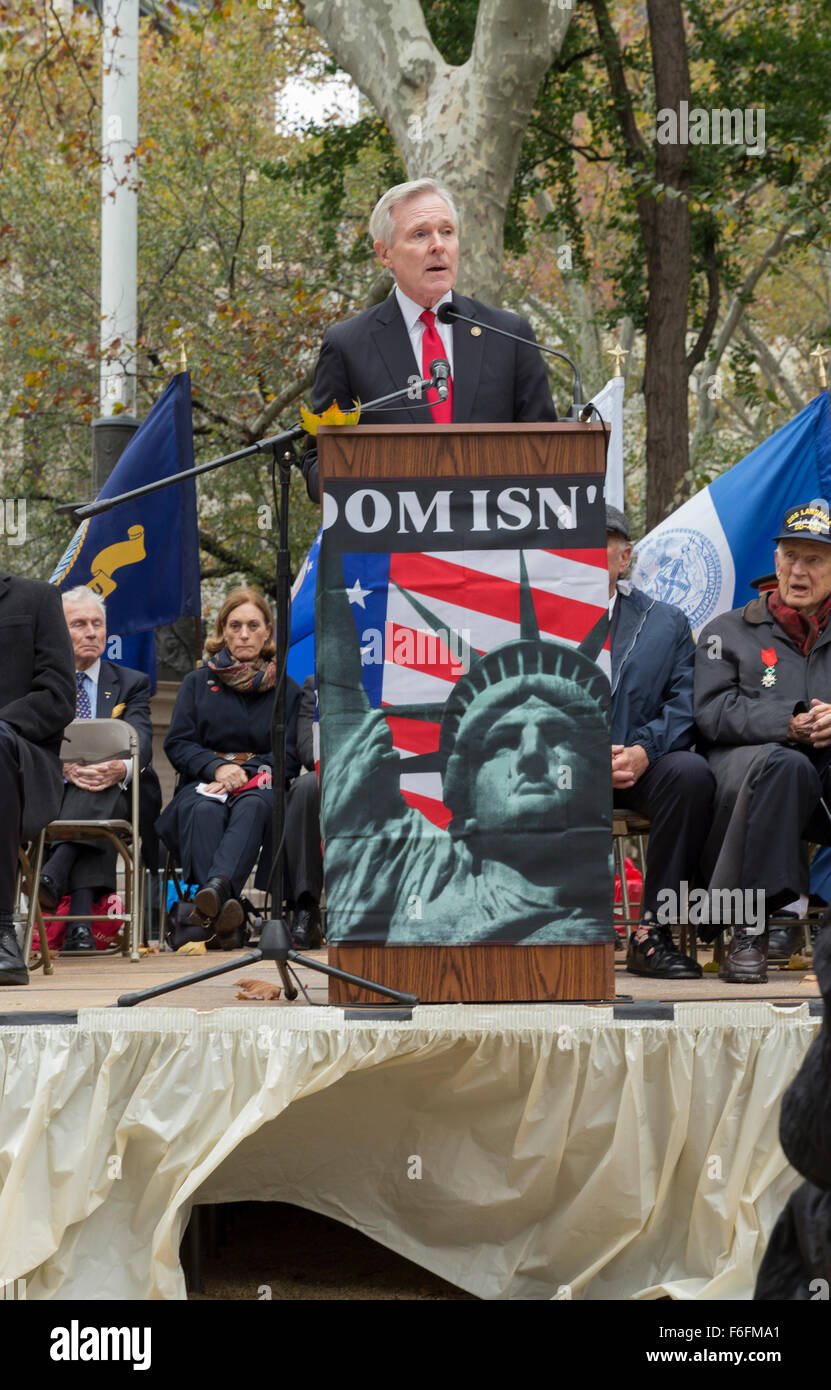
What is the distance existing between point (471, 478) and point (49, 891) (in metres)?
4.07

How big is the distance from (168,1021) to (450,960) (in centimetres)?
69

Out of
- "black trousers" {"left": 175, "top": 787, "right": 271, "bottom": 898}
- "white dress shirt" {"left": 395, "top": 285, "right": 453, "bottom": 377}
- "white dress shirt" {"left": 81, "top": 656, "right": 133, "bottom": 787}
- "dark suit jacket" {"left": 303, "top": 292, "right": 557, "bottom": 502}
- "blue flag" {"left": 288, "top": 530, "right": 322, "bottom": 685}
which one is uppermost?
"white dress shirt" {"left": 395, "top": 285, "right": 453, "bottom": 377}

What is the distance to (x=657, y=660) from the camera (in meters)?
5.73

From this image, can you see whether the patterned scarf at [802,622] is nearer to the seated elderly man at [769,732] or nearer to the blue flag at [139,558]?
the seated elderly man at [769,732]

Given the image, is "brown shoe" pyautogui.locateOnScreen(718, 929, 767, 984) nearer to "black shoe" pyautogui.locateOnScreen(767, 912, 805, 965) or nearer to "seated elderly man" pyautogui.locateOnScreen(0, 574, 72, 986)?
"black shoe" pyautogui.locateOnScreen(767, 912, 805, 965)

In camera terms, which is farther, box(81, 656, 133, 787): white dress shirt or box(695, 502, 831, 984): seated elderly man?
box(81, 656, 133, 787): white dress shirt

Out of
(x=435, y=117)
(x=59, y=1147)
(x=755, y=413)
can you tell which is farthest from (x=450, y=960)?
(x=755, y=413)

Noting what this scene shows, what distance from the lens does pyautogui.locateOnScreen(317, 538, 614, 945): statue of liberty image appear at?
3.98m

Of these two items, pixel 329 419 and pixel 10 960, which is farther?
pixel 10 960

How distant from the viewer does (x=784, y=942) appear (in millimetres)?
5668

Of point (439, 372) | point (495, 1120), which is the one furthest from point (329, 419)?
point (495, 1120)

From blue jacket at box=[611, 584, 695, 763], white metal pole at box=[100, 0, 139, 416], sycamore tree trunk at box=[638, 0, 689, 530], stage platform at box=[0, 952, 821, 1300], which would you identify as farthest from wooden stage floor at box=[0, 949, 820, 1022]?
white metal pole at box=[100, 0, 139, 416]

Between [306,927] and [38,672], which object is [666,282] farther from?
[38,672]

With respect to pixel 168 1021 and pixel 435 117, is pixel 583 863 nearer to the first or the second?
pixel 168 1021
